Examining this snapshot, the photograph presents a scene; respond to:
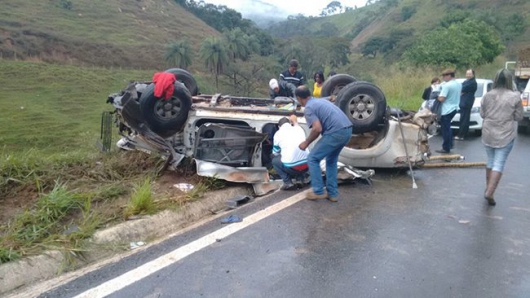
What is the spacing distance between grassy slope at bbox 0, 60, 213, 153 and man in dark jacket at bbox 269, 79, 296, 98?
25.7m

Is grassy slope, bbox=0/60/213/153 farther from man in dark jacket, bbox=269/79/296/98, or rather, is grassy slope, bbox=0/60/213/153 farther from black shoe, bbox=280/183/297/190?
black shoe, bbox=280/183/297/190

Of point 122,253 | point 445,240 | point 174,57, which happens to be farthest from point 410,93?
point 174,57

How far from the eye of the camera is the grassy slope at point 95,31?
228 ft

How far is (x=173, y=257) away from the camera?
155 inches

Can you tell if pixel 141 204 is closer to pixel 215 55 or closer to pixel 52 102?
pixel 52 102

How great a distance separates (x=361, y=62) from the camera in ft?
224

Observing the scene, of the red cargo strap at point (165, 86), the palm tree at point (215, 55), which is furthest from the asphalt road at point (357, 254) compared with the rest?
the palm tree at point (215, 55)

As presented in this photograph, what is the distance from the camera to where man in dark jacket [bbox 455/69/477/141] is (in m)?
9.79

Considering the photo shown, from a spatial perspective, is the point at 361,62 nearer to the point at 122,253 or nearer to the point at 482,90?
the point at 482,90

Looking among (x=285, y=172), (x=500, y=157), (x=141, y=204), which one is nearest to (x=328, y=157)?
(x=285, y=172)

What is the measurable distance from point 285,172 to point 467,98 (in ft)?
18.7

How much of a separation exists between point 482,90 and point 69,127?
37.4 meters

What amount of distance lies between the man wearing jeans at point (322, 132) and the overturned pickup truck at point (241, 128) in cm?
73

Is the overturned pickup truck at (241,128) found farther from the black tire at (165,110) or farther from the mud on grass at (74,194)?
the mud on grass at (74,194)
